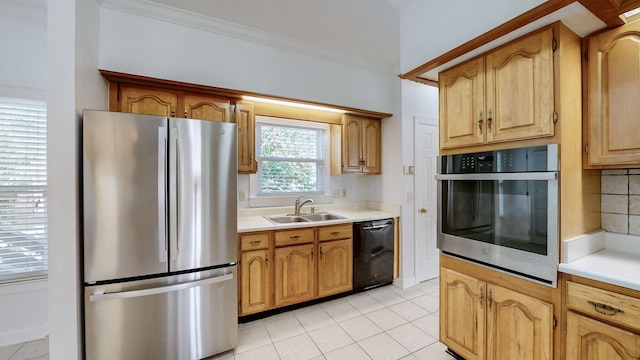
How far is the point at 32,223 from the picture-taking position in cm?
211

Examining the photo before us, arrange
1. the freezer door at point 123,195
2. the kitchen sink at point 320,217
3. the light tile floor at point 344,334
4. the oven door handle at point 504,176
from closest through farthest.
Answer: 1. the oven door handle at point 504,176
2. the freezer door at point 123,195
3. the light tile floor at point 344,334
4. the kitchen sink at point 320,217

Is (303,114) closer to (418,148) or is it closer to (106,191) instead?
(418,148)

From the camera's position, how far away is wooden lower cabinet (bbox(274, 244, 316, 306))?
2.40 metres

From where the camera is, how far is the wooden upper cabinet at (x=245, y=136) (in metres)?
2.48

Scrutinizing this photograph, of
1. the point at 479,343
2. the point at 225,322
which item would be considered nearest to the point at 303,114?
the point at 225,322

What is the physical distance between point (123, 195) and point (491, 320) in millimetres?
2477

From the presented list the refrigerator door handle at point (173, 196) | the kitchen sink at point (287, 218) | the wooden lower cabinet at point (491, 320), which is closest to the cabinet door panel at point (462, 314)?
the wooden lower cabinet at point (491, 320)

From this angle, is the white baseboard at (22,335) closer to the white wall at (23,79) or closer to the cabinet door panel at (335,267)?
the white wall at (23,79)

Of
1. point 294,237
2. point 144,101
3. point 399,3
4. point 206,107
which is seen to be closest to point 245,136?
point 206,107

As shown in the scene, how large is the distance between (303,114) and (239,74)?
825 mm

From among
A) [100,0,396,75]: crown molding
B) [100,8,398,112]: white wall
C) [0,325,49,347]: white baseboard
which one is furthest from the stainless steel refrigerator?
[100,0,396,75]: crown molding

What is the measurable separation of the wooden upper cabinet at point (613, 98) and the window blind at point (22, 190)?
4037 millimetres

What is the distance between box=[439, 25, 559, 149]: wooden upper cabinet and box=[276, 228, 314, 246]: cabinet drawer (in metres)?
1.49

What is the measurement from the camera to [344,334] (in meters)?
2.13
